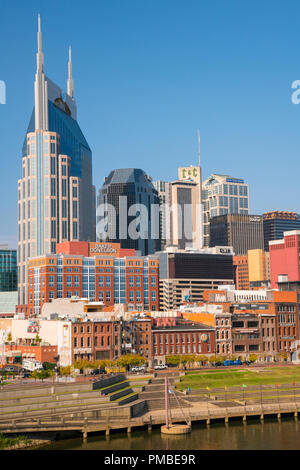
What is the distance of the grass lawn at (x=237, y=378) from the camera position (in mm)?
150875

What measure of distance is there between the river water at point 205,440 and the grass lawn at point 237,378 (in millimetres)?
27468

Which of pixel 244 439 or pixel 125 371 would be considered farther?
pixel 125 371

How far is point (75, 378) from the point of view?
13838cm

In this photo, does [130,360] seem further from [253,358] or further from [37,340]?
[253,358]

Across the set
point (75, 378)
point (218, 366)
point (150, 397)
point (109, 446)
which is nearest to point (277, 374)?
point (218, 366)

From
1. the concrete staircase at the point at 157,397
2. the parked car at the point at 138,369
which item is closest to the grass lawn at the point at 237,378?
the concrete staircase at the point at 157,397

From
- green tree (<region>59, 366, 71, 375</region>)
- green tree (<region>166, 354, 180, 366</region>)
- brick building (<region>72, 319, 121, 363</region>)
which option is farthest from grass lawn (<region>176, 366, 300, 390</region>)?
green tree (<region>59, 366, 71, 375</region>)

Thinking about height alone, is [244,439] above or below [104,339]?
below

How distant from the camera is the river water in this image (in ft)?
354

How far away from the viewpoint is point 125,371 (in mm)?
175500
